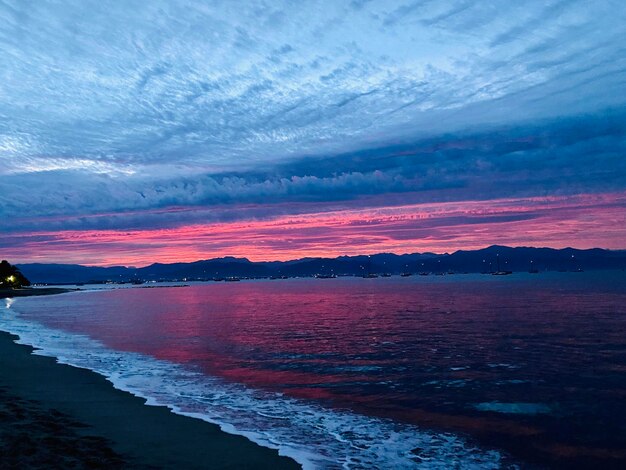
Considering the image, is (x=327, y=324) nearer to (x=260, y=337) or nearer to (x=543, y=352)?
(x=260, y=337)

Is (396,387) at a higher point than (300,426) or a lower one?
lower

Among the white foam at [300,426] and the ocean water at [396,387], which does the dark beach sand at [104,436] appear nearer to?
the white foam at [300,426]

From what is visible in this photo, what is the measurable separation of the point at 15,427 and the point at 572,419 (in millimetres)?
17096

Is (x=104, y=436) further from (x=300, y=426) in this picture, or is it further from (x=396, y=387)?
(x=396, y=387)

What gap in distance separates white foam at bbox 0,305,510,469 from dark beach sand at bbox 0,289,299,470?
2.82 ft

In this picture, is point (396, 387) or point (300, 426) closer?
point (300, 426)

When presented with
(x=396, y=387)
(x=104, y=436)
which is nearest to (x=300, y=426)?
(x=104, y=436)

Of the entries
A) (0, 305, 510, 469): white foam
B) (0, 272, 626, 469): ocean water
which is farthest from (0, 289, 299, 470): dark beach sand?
(0, 272, 626, 469): ocean water

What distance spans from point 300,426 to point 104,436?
5793 millimetres

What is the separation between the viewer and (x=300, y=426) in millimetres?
15938

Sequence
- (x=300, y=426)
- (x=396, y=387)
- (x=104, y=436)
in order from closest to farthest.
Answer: (x=104, y=436), (x=300, y=426), (x=396, y=387)

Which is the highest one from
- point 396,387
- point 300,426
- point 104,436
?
point 104,436

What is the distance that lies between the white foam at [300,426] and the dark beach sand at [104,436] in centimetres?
86

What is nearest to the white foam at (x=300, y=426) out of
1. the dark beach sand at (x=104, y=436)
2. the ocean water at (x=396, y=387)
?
the ocean water at (x=396, y=387)
